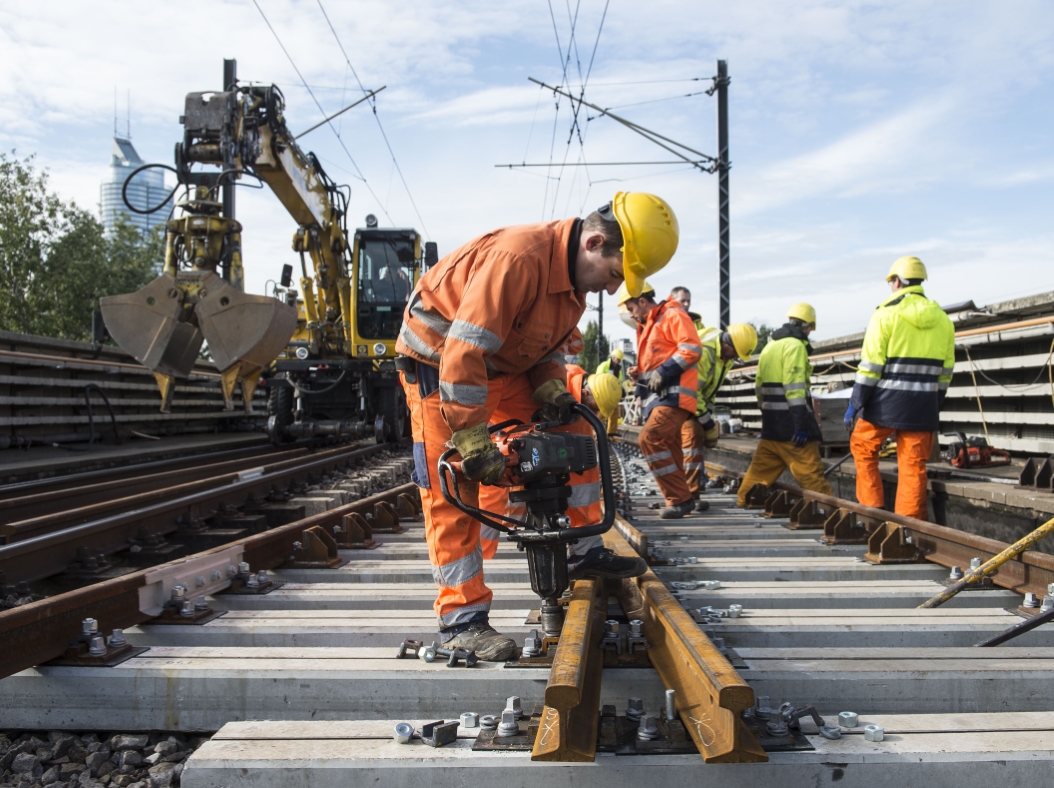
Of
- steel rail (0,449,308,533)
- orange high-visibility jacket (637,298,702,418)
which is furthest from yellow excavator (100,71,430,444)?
orange high-visibility jacket (637,298,702,418)

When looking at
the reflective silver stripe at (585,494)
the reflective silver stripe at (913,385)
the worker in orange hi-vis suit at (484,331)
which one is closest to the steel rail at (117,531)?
the worker in orange hi-vis suit at (484,331)

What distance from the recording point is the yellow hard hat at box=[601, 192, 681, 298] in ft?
9.39

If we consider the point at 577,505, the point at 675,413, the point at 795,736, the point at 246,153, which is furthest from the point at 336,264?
the point at 795,736

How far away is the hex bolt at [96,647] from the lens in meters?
2.67

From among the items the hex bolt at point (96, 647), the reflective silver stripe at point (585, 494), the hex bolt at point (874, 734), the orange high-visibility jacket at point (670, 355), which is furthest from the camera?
the orange high-visibility jacket at point (670, 355)

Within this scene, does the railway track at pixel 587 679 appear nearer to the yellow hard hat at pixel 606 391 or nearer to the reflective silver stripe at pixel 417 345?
the reflective silver stripe at pixel 417 345

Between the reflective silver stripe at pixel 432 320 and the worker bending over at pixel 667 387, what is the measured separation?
3.43 meters

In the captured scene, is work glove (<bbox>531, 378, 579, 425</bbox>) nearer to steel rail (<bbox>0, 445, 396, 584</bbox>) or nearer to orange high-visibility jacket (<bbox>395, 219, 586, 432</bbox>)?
orange high-visibility jacket (<bbox>395, 219, 586, 432</bbox>)

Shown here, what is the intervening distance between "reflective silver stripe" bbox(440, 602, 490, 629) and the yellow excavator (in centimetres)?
612

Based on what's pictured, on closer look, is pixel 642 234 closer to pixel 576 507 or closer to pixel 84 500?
pixel 576 507

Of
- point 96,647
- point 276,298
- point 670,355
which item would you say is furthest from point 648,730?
point 276,298

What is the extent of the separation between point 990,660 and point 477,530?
5.73ft

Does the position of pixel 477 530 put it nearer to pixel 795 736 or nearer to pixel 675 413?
pixel 795 736

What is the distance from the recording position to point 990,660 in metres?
2.58
